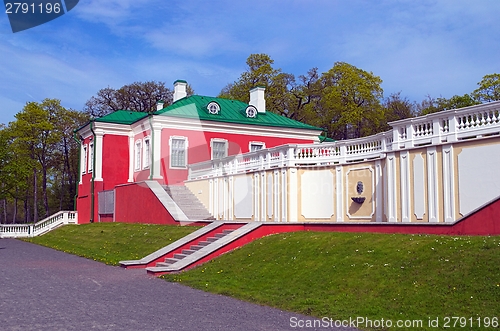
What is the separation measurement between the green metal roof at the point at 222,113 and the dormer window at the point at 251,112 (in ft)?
0.71

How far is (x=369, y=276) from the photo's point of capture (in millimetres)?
10859

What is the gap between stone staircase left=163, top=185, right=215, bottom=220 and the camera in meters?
25.2

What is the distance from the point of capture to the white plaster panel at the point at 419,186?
51.4 ft

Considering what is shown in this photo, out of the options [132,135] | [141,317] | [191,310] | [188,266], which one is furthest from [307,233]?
[132,135]

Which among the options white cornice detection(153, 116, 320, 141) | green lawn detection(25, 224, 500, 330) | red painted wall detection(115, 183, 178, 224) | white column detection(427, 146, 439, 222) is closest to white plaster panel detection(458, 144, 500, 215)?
white column detection(427, 146, 439, 222)

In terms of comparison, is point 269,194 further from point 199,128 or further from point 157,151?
point 199,128

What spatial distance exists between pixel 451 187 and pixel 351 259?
450 cm

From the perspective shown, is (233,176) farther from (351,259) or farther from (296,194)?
(351,259)

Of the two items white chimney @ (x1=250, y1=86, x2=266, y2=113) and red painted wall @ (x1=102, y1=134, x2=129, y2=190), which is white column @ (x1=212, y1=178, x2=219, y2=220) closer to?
red painted wall @ (x1=102, y1=134, x2=129, y2=190)

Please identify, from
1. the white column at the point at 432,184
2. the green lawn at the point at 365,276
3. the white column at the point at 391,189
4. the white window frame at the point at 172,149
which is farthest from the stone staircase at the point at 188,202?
the white column at the point at 432,184

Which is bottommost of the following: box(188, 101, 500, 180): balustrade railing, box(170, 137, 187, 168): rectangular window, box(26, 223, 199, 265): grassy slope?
box(26, 223, 199, 265): grassy slope

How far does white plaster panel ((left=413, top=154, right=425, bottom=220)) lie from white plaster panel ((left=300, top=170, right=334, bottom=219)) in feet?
13.7

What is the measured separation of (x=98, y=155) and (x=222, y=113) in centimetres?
804

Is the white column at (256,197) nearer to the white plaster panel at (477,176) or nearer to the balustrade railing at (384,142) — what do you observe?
the balustrade railing at (384,142)
